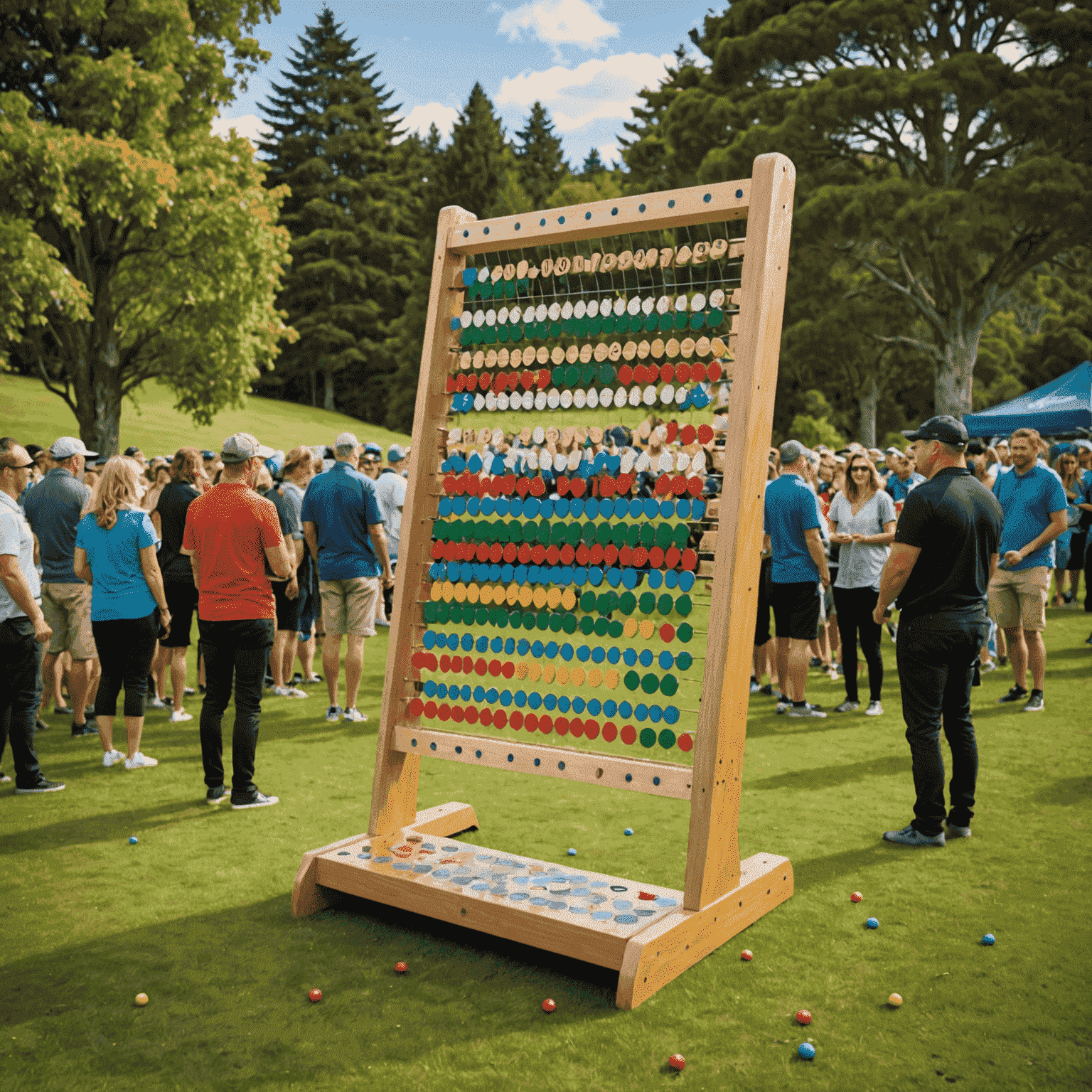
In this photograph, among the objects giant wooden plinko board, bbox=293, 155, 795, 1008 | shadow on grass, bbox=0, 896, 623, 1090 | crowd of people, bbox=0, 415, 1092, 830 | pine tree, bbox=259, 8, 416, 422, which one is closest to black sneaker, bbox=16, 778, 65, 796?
crowd of people, bbox=0, 415, 1092, 830

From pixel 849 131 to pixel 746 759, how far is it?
22.8m

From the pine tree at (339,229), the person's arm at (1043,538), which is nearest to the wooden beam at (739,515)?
the person's arm at (1043,538)

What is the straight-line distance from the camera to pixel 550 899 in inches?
165

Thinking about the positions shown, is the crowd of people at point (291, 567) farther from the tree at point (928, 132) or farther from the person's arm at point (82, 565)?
the tree at point (928, 132)

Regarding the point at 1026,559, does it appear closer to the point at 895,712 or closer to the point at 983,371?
the point at 895,712

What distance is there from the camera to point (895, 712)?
8461 mm

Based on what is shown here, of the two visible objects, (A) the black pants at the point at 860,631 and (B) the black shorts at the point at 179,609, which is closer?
(B) the black shorts at the point at 179,609

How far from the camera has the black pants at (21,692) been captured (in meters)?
5.97

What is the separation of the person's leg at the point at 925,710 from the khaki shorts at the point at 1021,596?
332cm

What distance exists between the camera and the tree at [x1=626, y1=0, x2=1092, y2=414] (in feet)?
74.1

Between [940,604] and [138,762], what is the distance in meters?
5.37

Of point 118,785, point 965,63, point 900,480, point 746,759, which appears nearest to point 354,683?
point 118,785

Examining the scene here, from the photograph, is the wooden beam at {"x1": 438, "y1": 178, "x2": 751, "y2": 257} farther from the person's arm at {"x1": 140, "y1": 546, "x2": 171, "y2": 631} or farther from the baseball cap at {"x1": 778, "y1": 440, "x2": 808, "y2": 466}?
the baseball cap at {"x1": 778, "y1": 440, "x2": 808, "y2": 466}

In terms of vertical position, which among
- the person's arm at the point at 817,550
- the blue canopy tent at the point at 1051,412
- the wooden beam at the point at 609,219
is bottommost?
the person's arm at the point at 817,550
